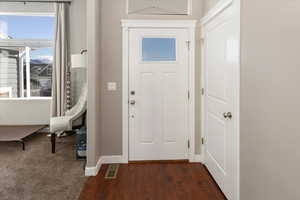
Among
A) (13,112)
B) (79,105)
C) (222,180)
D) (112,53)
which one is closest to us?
(222,180)

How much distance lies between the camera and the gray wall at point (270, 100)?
4.27ft

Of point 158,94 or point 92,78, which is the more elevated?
point 92,78

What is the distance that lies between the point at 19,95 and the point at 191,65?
4.32 meters

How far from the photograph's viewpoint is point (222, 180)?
2.57m

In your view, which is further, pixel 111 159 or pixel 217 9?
pixel 111 159

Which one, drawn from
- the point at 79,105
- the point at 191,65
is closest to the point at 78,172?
the point at 79,105

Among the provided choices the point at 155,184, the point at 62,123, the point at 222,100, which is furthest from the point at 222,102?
the point at 62,123

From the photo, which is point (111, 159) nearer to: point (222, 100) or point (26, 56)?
point (222, 100)

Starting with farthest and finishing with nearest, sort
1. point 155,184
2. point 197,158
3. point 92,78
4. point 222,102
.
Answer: point 197,158 < point 92,78 < point 155,184 < point 222,102

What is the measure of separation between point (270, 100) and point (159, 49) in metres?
2.14

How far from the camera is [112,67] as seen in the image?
340cm

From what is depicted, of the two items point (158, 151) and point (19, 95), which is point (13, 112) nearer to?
point (19, 95)

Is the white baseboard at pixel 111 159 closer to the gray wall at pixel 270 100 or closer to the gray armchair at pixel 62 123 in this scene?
the gray armchair at pixel 62 123

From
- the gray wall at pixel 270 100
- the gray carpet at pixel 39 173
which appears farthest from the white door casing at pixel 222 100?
the gray carpet at pixel 39 173
